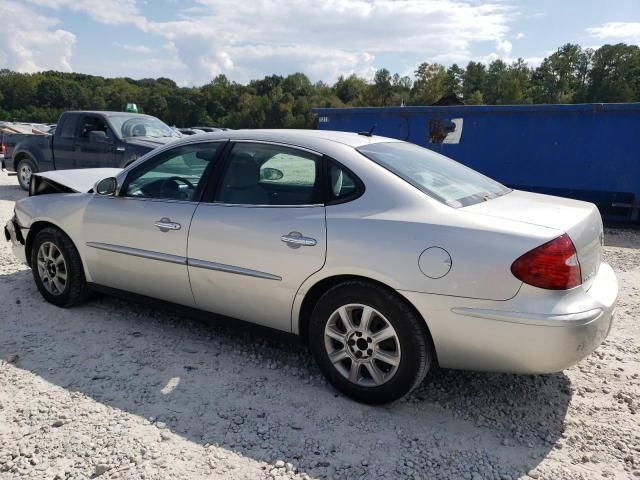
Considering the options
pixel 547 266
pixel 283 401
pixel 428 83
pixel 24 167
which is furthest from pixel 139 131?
pixel 428 83

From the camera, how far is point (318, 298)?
10.1 feet

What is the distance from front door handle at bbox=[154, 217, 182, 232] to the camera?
3.50 metres

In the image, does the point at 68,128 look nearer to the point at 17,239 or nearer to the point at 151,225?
the point at 17,239

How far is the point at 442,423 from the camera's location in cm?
283

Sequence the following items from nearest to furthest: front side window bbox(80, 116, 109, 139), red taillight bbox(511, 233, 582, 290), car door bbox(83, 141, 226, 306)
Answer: red taillight bbox(511, 233, 582, 290) → car door bbox(83, 141, 226, 306) → front side window bbox(80, 116, 109, 139)

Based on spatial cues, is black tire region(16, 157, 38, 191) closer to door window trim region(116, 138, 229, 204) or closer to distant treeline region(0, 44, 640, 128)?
door window trim region(116, 138, 229, 204)

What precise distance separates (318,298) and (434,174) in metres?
1.08

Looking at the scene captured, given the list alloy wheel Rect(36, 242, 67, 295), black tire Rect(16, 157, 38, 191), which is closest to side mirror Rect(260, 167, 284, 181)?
alloy wheel Rect(36, 242, 67, 295)

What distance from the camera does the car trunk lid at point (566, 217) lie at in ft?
8.69

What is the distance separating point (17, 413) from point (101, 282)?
1380 millimetres

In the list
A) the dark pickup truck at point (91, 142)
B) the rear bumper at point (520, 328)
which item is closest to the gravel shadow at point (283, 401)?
the rear bumper at point (520, 328)

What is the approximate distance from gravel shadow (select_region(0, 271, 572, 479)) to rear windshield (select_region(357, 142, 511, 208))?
1.20 metres

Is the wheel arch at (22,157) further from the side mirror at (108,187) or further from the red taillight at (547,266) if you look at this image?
the red taillight at (547,266)

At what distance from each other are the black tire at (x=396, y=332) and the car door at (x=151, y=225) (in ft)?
3.58
